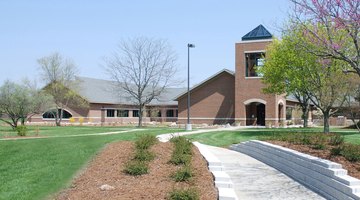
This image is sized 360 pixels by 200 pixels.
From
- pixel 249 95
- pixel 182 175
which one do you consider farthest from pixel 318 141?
pixel 249 95

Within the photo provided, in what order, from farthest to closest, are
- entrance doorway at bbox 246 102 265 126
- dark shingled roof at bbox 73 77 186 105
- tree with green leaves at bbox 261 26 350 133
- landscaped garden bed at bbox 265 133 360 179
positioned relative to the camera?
dark shingled roof at bbox 73 77 186 105 → entrance doorway at bbox 246 102 265 126 → tree with green leaves at bbox 261 26 350 133 → landscaped garden bed at bbox 265 133 360 179

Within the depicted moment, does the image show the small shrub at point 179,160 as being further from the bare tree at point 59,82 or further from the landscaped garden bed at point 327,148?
the bare tree at point 59,82

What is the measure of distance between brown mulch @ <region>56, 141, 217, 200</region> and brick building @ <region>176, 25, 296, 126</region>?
32.0 metres

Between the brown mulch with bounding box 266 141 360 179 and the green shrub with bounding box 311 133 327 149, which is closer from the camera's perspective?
the brown mulch with bounding box 266 141 360 179

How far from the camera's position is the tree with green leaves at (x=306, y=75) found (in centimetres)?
2206

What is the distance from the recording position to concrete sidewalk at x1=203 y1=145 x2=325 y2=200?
30.4ft

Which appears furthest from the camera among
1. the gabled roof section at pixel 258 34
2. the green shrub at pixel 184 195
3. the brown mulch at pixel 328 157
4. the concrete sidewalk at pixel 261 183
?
the gabled roof section at pixel 258 34

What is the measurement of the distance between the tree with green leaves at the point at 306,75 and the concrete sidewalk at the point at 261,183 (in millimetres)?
7984

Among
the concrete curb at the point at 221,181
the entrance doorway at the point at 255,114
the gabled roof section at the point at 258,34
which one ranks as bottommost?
the concrete curb at the point at 221,181

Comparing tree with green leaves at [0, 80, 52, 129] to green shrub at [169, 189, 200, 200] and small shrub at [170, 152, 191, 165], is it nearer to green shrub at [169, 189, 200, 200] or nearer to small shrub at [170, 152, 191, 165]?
small shrub at [170, 152, 191, 165]

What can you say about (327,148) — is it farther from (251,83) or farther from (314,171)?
(251,83)

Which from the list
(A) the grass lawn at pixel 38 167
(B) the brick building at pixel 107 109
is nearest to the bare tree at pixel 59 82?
(B) the brick building at pixel 107 109

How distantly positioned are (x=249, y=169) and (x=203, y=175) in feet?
12.1

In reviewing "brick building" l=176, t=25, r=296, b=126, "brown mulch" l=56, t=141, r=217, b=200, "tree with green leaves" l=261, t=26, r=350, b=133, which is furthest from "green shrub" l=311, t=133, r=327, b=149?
"brick building" l=176, t=25, r=296, b=126
